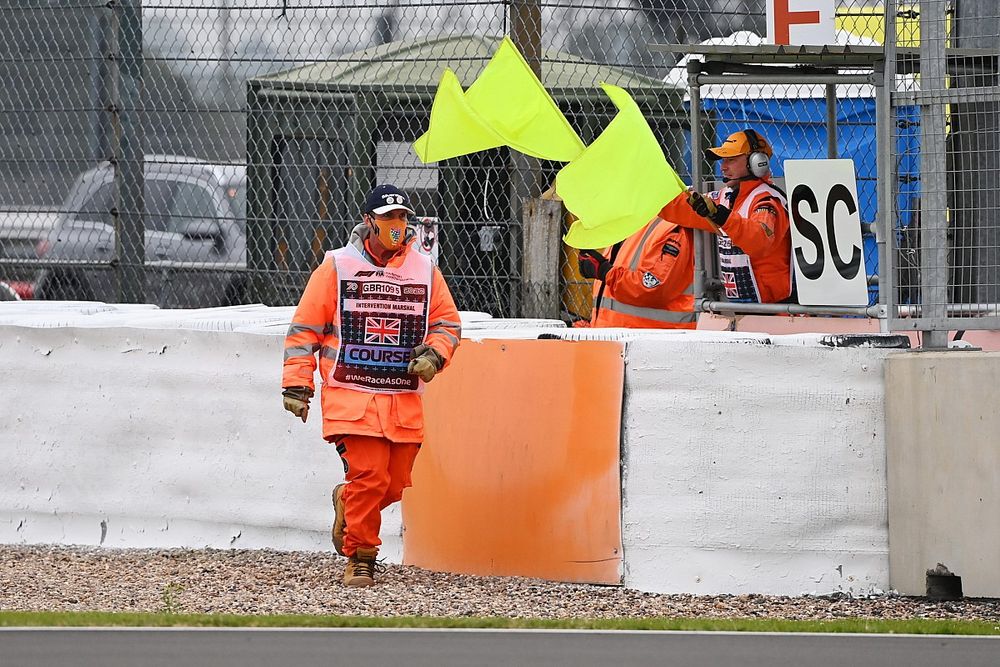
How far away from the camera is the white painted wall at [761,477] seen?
25.4 feet

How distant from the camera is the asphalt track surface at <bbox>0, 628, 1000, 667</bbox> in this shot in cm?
592

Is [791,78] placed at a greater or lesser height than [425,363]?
greater

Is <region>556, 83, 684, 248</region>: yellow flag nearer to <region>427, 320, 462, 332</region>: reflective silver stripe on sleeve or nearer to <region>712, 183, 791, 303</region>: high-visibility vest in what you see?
<region>712, 183, 791, 303</region>: high-visibility vest

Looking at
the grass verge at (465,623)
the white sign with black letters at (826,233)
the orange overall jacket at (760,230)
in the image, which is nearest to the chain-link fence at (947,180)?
the white sign with black letters at (826,233)

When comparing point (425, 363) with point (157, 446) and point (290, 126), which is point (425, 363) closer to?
point (157, 446)

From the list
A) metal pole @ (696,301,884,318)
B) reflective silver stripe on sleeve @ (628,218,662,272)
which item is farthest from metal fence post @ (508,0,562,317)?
metal pole @ (696,301,884,318)

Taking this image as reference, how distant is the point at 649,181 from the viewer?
8781mm

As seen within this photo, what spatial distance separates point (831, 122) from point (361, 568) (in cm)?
374

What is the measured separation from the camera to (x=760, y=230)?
9250 mm

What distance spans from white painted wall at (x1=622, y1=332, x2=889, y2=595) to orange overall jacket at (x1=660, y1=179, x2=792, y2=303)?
1.56m

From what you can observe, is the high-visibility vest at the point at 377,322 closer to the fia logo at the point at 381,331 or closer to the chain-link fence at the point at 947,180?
the fia logo at the point at 381,331

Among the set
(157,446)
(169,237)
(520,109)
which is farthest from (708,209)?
(169,237)

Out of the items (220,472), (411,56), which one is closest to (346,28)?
(411,56)

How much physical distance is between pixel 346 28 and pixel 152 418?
2.44 metres
